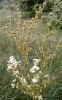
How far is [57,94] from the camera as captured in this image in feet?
9.98

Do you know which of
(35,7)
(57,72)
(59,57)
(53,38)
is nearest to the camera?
(57,72)

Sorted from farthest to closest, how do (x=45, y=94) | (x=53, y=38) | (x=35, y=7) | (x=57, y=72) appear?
(x=35, y=7)
(x=53, y=38)
(x=57, y=72)
(x=45, y=94)

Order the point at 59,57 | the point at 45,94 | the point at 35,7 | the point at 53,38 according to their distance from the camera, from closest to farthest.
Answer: the point at 45,94
the point at 59,57
the point at 53,38
the point at 35,7

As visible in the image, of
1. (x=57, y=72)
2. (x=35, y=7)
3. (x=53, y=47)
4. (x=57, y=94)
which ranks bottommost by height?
(x=57, y=94)

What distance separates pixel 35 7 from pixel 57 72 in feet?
14.0

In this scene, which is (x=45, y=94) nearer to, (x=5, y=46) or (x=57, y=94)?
(x=57, y=94)

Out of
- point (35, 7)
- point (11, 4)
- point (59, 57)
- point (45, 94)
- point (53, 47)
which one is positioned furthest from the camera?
point (11, 4)

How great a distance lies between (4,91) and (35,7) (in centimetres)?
453

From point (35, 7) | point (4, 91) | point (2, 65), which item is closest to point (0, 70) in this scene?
point (2, 65)

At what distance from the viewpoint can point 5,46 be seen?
13.0 feet

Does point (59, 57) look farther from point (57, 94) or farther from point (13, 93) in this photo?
point (13, 93)

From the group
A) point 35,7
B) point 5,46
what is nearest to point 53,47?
point 5,46

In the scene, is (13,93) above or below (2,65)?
below

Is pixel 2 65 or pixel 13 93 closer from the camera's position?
pixel 13 93
